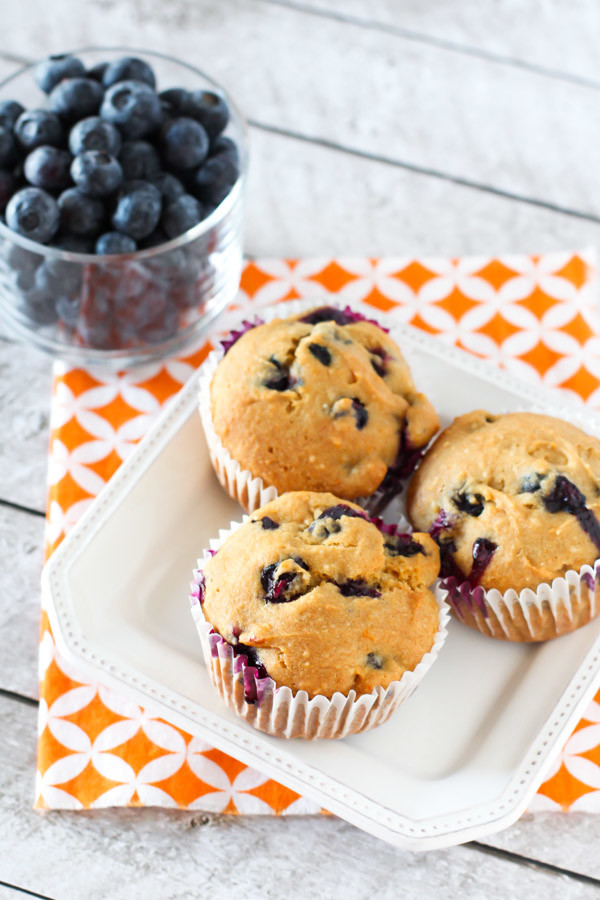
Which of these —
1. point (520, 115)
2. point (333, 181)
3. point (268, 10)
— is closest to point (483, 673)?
point (333, 181)

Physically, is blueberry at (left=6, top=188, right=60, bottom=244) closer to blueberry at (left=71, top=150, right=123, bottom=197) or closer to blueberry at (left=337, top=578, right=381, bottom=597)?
blueberry at (left=71, top=150, right=123, bottom=197)

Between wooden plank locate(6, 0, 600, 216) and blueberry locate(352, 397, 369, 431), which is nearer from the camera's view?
blueberry locate(352, 397, 369, 431)

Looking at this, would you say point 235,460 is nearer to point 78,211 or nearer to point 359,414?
point 359,414

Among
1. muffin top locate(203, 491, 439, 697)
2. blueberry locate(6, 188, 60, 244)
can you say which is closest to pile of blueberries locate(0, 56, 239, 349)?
blueberry locate(6, 188, 60, 244)

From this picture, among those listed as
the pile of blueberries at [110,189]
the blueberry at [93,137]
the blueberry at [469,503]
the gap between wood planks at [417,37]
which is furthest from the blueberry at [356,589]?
the gap between wood planks at [417,37]

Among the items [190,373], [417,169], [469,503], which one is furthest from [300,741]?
[417,169]
